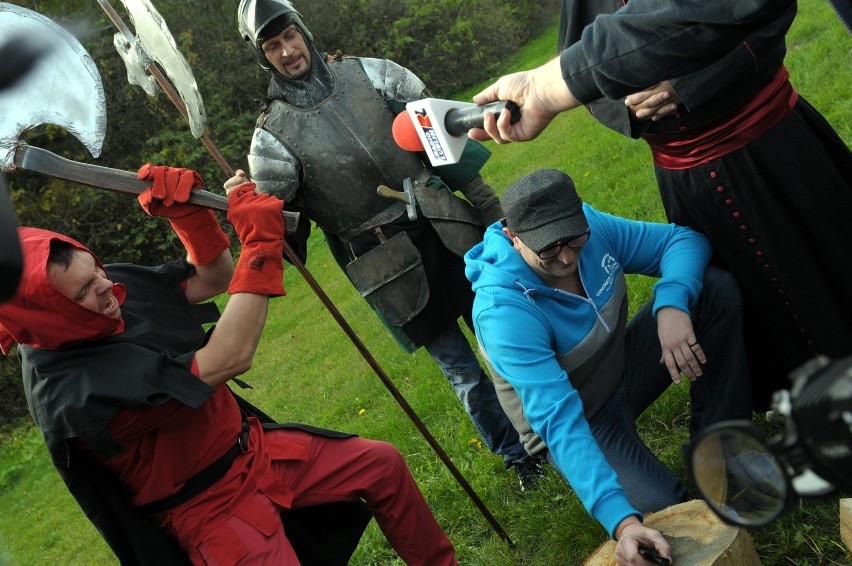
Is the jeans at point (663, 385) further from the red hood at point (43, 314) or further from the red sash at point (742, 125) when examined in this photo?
the red hood at point (43, 314)

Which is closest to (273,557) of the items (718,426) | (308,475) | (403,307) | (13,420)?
(308,475)

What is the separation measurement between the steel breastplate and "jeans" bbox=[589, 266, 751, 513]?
1.41m

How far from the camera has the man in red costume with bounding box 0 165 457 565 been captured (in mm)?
2664

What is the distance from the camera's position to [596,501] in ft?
8.89

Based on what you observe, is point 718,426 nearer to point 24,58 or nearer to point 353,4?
point 24,58

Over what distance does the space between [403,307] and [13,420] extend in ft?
31.5

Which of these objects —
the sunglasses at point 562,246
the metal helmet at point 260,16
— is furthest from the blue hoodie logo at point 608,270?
the metal helmet at point 260,16

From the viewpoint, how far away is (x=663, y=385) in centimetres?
→ 349

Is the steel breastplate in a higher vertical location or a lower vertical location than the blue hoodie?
higher

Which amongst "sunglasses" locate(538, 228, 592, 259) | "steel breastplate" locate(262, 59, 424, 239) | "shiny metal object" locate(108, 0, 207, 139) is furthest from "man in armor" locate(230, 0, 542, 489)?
"sunglasses" locate(538, 228, 592, 259)

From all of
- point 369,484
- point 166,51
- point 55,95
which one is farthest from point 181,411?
A: point 166,51

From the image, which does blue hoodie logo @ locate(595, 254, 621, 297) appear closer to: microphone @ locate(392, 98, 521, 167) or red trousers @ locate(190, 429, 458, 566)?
red trousers @ locate(190, 429, 458, 566)

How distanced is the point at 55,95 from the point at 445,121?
4.80 feet

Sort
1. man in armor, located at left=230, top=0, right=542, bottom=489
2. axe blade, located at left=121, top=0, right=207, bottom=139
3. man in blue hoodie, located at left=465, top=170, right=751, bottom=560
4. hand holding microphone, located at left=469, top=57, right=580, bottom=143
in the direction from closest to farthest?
hand holding microphone, located at left=469, top=57, right=580, bottom=143 → man in blue hoodie, located at left=465, top=170, right=751, bottom=560 → axe blade, located at left=121, top=0, right=207, bottom=139 → man in armor, located at left=230, top=0, right=542, bottom=489
